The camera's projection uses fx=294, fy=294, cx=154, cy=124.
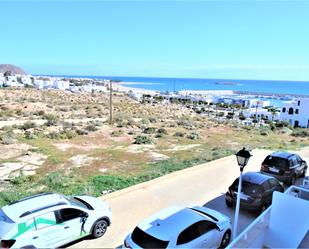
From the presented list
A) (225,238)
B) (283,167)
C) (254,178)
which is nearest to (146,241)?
(225,238)

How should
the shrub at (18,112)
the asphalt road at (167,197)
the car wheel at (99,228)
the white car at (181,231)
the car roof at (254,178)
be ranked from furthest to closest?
the shrub at (18,112) → the car roof at (254,178) → the asphalt road at (167,197) → the car wheel at (99,228) → the white car at (181,231)

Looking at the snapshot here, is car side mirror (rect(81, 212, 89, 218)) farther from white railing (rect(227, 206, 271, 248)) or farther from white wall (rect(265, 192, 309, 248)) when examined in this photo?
white wall (rect(265, 192, 309, 248))

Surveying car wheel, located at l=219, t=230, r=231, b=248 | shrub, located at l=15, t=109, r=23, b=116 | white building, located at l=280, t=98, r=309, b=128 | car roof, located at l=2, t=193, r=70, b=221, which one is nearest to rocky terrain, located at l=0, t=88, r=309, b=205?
car roof, located at l=2, t=193, r=70, b=221

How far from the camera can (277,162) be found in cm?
1309

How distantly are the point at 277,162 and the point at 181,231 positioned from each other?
8.37m

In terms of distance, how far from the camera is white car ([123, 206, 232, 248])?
6.11 m

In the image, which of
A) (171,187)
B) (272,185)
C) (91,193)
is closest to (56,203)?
(91,193)

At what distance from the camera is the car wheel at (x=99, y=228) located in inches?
309

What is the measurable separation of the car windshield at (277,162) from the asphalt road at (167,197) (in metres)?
1.89

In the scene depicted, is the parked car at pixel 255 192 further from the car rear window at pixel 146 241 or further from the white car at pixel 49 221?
the car rear window at pixel 146 241

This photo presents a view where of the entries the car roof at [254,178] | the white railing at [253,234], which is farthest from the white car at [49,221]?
the car roof at [254,178]

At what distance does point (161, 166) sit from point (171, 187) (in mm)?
3264

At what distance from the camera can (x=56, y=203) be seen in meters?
7.22

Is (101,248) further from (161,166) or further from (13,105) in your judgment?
(13,105)
